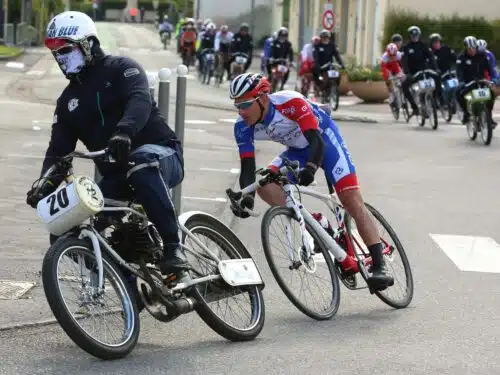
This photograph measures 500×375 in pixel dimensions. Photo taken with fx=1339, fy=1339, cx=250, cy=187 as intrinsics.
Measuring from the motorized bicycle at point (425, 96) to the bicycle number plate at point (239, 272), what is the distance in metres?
17.9

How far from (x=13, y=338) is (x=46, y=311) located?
733 millimetres

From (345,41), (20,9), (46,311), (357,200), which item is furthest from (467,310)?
(20,9)

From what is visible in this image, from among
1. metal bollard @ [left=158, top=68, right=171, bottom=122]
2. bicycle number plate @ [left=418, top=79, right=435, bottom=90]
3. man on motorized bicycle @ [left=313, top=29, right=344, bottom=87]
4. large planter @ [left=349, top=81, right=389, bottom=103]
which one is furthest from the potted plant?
metal bollard @ [left=158, top=68, right=171, bottom=122]

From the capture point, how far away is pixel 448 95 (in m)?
28.2

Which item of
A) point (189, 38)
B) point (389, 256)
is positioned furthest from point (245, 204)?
point (189, 38)

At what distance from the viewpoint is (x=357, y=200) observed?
8438 millimetres

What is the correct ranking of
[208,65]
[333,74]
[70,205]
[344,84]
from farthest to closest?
[208,65]
[344,84]
[333,74]
[70,205]

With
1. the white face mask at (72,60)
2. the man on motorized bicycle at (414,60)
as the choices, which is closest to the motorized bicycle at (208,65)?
the man on motorized bicycle at (414,60)

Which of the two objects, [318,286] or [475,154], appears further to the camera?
[475,154]

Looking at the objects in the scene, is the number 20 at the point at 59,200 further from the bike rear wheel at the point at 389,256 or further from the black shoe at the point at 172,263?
the bike rear wheel at the point at 389,256

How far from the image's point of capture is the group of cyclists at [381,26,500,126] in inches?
892

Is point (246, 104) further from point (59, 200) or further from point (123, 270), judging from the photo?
point (59, 200)

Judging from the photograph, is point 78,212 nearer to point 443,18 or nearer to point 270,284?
point 270,284

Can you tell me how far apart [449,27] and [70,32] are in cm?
3745
